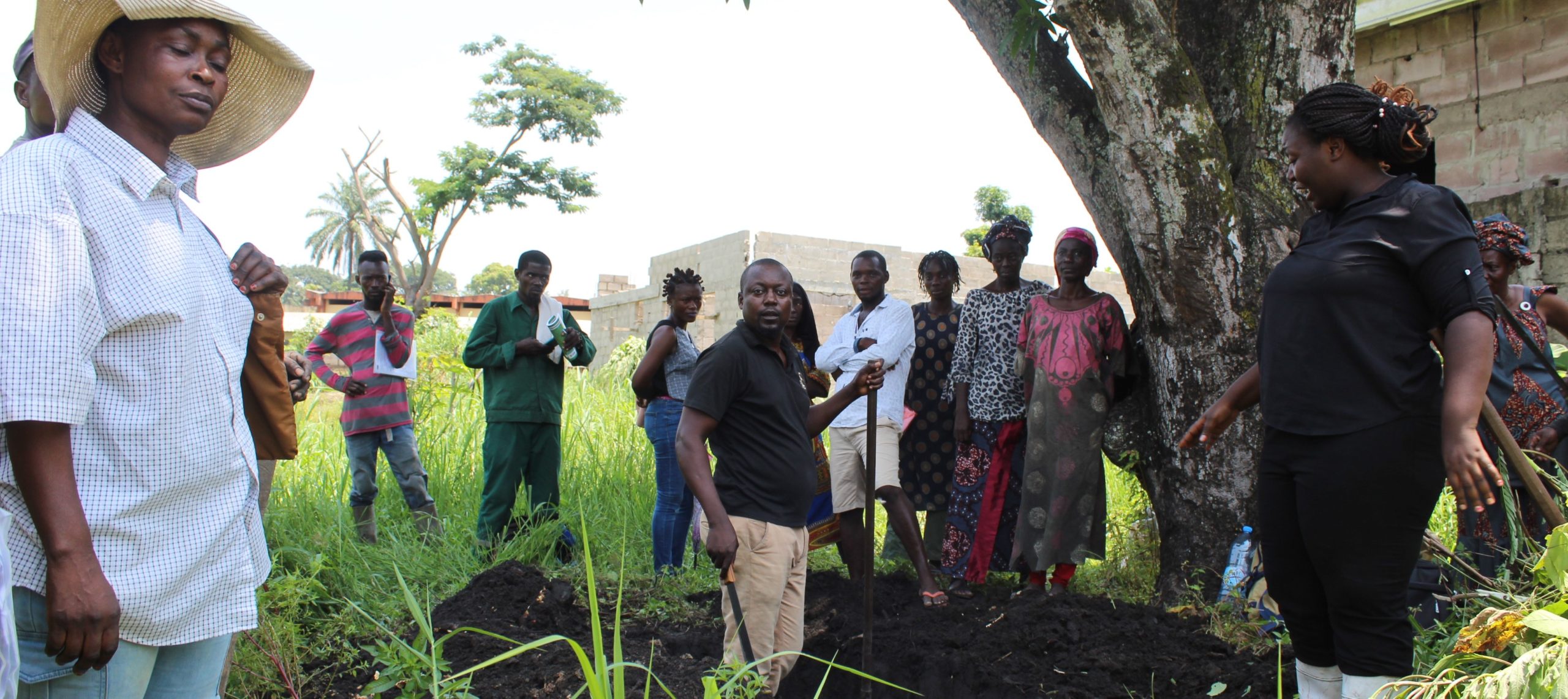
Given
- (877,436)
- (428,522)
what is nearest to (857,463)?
(877,436)

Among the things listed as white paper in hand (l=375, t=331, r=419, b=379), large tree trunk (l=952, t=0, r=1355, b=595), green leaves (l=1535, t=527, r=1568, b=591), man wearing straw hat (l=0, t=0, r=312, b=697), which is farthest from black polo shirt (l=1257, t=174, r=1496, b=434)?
white paper in hand (l=375, t=331, r=419, b=379)

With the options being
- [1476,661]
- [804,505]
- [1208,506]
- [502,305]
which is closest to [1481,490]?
[1476,661]

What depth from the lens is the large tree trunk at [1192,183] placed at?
4.26 m

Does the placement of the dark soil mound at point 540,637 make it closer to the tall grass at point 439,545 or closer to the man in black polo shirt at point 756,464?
the tall grass at point 439,545

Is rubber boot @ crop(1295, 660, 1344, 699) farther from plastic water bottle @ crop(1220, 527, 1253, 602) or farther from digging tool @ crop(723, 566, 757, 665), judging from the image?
plastic water bottle @ crop(1220, 527, 1253, 602)

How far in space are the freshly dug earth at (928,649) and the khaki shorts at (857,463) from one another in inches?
22.4

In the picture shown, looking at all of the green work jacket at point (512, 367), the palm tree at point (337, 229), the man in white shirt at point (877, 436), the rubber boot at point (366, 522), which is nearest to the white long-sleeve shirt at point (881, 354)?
the man in white shirt at point (877, 436)

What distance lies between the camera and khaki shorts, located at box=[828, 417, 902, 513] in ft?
16.4

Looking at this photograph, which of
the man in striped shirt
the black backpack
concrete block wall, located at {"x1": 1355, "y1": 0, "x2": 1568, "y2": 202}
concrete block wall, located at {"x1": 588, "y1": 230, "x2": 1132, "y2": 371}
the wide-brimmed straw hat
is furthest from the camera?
concrete block wall, located at {"x1": 588, "y1": 230, "x2": 1132, "y2": 371}

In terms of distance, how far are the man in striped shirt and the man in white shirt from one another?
7.23ft

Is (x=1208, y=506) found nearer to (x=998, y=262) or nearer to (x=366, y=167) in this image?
(x=998, y=262)

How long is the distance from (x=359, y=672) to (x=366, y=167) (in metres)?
21.8

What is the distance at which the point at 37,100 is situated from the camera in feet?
7.77

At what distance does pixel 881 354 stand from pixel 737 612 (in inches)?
83.2
